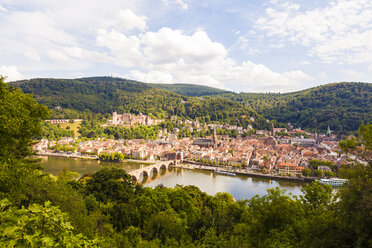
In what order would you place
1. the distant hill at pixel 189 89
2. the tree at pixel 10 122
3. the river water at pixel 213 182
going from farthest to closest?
the distant hill at pixel 189 89 < the river water at pixel 213 182 < the tree at pixel 10 122

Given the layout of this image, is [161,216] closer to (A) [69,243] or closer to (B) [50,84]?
(A) [69,243]

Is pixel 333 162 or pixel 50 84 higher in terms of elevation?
pixel 50 84

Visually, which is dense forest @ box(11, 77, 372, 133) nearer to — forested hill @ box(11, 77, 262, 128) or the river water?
forested hill @ box(11, 77, 262, 128)

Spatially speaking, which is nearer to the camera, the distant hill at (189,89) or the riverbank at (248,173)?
the riverbank at (248,173)

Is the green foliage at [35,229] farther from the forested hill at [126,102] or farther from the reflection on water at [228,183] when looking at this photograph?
the forested hill at [126,102]

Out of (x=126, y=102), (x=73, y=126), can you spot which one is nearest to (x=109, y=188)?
(x=73, y=126)

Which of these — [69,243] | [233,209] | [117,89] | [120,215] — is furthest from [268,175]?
[117,89]

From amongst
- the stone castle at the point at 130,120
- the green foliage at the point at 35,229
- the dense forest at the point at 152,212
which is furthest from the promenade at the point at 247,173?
the stone castle at the point at 130,120
